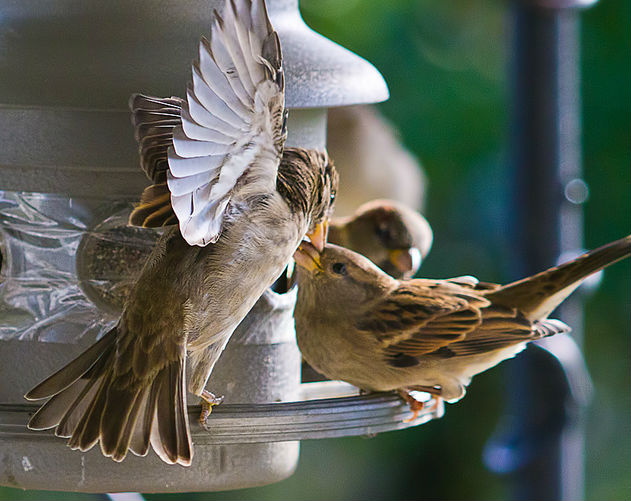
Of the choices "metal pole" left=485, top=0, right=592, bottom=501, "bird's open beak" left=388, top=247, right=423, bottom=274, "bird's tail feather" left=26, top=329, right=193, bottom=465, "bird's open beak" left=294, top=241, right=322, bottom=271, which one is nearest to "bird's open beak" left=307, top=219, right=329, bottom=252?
"bird's open beak" left=294, top=241, right=322, bottom=271

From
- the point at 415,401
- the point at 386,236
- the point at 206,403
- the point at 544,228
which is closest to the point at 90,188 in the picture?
the point at 206,403

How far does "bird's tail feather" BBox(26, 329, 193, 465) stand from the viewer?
2279 millimetres

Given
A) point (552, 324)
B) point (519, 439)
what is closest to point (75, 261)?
point (552, 324)

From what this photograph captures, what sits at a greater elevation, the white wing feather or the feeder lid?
the feeder lid

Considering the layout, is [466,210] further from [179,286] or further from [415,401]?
[179,286]

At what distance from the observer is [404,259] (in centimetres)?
378

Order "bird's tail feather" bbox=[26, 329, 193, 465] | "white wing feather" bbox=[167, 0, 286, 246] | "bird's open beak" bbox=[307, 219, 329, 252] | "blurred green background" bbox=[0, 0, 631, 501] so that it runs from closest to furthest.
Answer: "white wing feather" bbox=[167, 0, 286, 246]
"bird's tail feather" bbox=[26, 329, 193, 465]
"bird's open beak" bbox=[307, 219, 329, 252]
"blurred green background" bbox=[0, 0, 631, 501]

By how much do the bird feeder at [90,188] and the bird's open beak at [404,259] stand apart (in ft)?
3.29

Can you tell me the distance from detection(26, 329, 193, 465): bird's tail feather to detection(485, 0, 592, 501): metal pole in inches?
73.7

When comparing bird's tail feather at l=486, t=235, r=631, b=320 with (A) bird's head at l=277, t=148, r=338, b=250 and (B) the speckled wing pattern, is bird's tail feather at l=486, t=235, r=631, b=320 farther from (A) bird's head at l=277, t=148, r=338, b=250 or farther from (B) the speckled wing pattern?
(A) bird's head at l=277, t=148, r=338, b=250

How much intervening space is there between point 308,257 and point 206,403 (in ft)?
2.16

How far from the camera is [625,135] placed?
651 cm

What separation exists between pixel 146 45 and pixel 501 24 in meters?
4.90

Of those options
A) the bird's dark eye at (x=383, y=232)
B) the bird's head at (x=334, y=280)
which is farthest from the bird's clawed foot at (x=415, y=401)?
Result: the bird's dark eye at (x=383, y=232)
